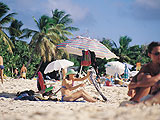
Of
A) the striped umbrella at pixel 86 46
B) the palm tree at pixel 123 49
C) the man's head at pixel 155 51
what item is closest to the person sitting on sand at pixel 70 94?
the striped umbrella at pixel 86 46

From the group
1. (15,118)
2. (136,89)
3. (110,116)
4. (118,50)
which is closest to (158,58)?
(136,89)

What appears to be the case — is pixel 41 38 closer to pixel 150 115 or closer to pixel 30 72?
pixel 30 72

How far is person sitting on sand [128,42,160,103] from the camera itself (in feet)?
7.96

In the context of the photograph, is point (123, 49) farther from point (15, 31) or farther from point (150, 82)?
point (150, 82)

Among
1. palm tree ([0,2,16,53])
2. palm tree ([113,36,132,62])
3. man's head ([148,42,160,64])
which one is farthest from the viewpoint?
palm tree ([113,36,132,62])

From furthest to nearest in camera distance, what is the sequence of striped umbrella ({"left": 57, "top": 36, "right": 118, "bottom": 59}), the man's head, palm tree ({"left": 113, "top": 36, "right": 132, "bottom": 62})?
palm tree ({"left": 113, "top": 36, "right": 132, "bottom": 62})
striped umbrella ({"left": 57, "top": 36, "right": 118, "bottom": 59})
the man's head

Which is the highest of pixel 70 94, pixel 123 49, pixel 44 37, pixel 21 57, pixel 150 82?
pixel 44 37

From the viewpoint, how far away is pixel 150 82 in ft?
8.23

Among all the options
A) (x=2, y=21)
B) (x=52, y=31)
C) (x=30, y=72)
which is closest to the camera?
(x=2, y=21)

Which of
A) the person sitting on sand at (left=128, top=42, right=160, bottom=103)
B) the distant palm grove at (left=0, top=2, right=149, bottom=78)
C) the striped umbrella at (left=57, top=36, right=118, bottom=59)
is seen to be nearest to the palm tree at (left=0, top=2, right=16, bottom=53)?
the distant palm grove at (left=0, top=2, right=149, bottom=78)

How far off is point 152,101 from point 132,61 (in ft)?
89.1

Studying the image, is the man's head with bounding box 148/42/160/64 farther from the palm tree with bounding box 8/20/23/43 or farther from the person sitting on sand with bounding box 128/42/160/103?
the palm tree with bounding box 8/20/23/43

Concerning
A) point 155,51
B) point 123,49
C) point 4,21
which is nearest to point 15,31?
point 4,21

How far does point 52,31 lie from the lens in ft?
75.6
